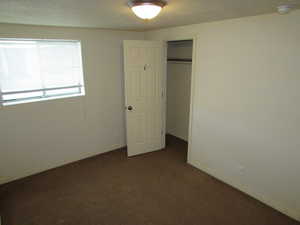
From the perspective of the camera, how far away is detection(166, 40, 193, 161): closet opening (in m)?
3.93

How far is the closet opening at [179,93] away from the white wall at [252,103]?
0.90 metres

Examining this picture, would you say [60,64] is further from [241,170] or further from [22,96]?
[241,170]

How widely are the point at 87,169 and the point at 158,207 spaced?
4.54 ft

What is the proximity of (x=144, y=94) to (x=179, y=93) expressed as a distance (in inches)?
42.2

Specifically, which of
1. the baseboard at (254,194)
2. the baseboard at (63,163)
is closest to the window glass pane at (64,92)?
the baseboard at (63,163)

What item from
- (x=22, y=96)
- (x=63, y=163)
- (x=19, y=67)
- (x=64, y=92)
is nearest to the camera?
(x=19, y=67)

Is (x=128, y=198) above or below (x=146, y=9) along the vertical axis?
below

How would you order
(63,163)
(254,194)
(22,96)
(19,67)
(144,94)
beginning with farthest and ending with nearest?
(144,94) → (63,163) → (22,96) → (19,67) → (254,194)

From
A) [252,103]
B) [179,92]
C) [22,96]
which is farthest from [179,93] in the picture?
[22,96]

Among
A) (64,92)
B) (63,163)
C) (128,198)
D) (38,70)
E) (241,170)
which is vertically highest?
(38,70)

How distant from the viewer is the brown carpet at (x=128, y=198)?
2.22 metres

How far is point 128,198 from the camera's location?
2.55m

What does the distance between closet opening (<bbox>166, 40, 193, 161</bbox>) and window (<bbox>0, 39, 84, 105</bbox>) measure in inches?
75.9

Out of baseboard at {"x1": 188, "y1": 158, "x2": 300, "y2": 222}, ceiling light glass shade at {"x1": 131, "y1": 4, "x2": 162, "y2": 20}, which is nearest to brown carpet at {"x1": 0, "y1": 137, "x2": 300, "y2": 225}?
baseboard at {"x1": 188, "y1": 158, "x2": 300, "y2": 222}
